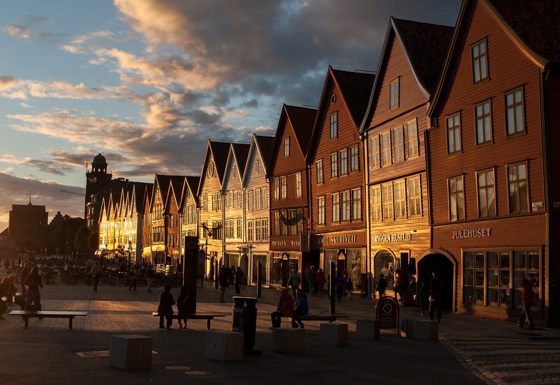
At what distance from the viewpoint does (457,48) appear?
1160 inches

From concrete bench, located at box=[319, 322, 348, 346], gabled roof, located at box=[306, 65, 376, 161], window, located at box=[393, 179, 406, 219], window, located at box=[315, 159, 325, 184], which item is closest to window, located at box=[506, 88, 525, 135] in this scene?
window, located at box=[393, 179, 406, 219]

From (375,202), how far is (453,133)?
358 inches

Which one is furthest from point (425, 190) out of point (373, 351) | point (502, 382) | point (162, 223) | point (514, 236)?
point (162, 223)

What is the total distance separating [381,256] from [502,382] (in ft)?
84.1

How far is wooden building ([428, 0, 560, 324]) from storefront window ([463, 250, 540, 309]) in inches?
1.6

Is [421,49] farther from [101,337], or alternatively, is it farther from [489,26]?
[101,337]

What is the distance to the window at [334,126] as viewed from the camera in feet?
143

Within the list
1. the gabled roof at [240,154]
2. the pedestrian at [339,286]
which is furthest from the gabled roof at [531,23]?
the gabled roof at [240,154]

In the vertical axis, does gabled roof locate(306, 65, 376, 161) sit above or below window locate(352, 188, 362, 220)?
above

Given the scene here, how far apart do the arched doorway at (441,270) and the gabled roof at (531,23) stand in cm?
1123

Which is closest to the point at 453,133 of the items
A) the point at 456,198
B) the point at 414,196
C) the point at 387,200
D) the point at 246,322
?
the point at 456,198

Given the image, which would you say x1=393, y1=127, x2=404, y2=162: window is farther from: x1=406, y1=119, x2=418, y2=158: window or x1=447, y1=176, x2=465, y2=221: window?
x1=447, y1=176, x2=465, y2=221: window

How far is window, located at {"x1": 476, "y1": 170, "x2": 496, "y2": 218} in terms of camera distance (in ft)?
88.1

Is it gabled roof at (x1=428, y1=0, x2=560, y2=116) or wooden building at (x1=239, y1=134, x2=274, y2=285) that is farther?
wooden building at (x1=239, y1=134, x2=274, y2=285)
